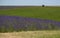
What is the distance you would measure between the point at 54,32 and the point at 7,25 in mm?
276

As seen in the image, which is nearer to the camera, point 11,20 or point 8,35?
point 8,35

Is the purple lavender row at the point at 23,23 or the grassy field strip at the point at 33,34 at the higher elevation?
the purple lavender row at the point at 23,23

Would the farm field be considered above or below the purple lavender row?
below

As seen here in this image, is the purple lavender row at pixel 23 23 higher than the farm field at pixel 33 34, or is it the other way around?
the purple lavender row at pixel 23 23

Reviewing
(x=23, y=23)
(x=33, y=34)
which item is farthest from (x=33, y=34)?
(x=23, y=23)

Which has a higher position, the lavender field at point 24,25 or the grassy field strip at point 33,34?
the lavender field at point 24,25

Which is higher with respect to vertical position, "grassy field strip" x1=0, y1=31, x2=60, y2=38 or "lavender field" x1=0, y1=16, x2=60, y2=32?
"lavender field" x1=0, y1=16, x2=60, y2=32

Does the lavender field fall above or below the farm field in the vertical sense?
above

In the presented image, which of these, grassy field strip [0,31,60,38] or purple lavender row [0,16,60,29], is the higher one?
purple lavender row [0,16,60,29]

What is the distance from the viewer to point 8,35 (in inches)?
26.5

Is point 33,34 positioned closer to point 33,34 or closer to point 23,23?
point 33,34
